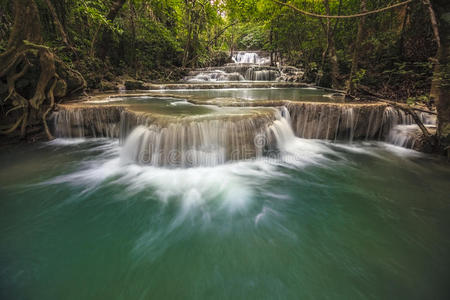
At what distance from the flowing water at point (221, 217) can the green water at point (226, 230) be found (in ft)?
0.06

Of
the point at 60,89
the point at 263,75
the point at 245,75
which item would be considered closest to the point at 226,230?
the point at 60,89

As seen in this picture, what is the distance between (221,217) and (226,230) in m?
0.30

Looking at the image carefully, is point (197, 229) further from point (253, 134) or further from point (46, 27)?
point (46, 27)

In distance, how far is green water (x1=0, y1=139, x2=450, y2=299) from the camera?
207cm

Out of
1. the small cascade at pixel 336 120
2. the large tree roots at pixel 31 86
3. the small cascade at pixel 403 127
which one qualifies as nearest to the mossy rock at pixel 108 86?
the large tree roots at pixel 31 86

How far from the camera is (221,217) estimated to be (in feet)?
10.4

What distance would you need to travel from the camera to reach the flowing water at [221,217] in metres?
2.10

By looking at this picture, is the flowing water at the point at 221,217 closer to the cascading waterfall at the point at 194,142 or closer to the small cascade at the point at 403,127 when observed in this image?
the cascading waterfall at the point at 194,142

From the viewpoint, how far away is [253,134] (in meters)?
4.80

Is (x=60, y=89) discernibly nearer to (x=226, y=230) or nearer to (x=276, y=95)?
(x=226, y=230)

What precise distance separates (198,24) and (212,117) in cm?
1521

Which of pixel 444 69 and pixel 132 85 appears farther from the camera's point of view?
pixel 132 85

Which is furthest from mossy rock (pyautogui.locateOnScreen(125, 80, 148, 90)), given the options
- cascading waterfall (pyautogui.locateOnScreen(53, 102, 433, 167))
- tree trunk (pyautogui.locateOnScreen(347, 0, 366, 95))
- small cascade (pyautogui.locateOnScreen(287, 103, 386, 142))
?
tree trunk (pyautogui.locateOnScreen(347, 0, 366, 95))

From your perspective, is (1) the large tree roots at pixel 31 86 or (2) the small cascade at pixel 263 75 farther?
(2) the small cascade at pixel 263 75
